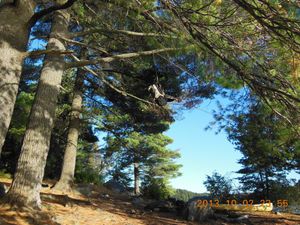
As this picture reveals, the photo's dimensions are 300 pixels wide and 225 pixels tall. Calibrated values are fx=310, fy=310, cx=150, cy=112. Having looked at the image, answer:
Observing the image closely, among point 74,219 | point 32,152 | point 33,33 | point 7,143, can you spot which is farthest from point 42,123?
point 7,143

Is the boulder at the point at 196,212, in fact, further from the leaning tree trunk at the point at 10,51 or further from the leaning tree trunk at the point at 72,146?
the leaning tree trunk at the point at 10,51

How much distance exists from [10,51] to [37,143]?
274 cm

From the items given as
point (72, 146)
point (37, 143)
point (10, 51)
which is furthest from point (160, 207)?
point (10, 51)

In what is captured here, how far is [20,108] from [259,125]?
1010 cm

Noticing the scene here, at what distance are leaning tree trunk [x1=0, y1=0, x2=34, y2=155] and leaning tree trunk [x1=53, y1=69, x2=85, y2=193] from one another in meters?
6.68

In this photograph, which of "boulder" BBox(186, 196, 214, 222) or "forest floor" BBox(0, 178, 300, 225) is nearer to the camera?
"forest floor" BBox(0, 178, 300, 225)

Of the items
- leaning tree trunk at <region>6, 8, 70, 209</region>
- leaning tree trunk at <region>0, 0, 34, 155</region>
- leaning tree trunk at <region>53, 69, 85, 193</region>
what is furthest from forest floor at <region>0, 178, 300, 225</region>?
leaning tree trunk at <region>53, 69, 85, 193</region>

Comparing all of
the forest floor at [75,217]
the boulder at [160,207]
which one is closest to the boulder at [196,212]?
the forest floor at [75,217]

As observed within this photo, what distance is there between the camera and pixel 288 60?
177 inches

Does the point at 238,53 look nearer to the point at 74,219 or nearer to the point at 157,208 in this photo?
the point at 74,219

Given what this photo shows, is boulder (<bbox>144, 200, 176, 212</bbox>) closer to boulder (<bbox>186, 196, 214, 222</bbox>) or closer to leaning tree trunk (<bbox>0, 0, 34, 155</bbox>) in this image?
boulder (<bbox>186, 196, 214, 222</bbox>)

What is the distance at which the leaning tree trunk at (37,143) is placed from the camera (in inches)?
221

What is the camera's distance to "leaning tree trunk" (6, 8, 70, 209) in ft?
18.4

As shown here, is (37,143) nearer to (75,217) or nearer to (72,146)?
(75,217)
